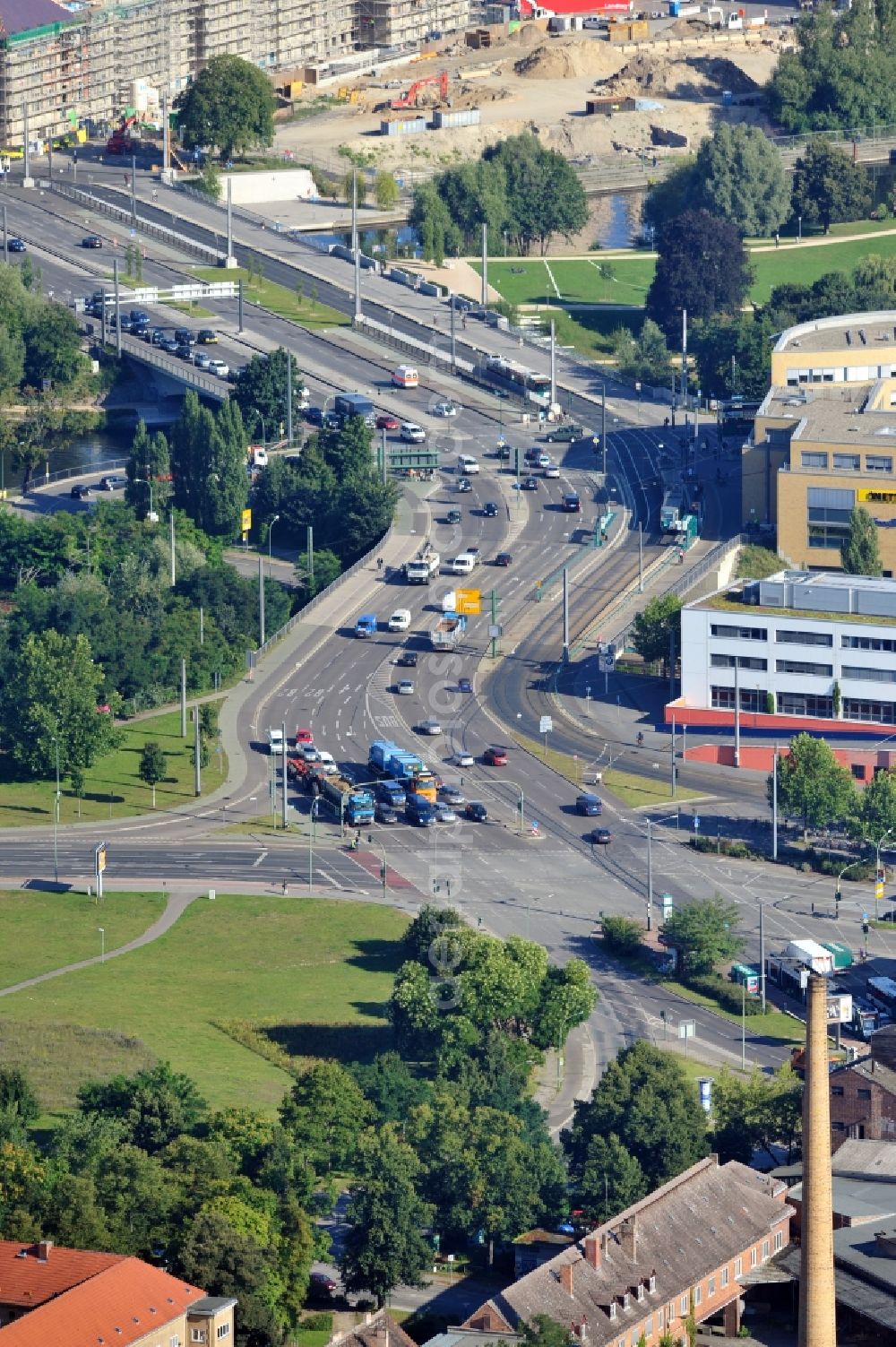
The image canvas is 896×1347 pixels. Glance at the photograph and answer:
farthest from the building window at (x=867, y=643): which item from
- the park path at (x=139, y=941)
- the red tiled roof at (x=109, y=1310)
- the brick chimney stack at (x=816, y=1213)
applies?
the red tiled roof at (x=109, y=1310)

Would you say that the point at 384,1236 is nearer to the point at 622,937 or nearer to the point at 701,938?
the point at 701,938

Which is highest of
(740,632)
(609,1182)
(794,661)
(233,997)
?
(609,1182)

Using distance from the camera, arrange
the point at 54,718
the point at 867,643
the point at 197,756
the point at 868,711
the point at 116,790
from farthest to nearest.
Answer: the point at 868,711
the point at 867,643
the point at 116,790
the point at 197,756
the point at 54,718

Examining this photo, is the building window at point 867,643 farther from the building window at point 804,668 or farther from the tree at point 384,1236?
the tree at point 384,1236

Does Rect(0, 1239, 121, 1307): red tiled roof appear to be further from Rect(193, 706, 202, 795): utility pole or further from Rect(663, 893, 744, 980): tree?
Rect(193, 706, 202, 795): utility pole

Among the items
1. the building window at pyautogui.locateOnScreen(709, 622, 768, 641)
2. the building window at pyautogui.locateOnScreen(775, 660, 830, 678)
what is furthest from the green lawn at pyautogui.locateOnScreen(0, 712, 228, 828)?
the building window at pyautogui.locateOnScreen(775, 660, 830, 678)

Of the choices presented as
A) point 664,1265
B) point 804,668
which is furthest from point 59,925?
point 664,1265

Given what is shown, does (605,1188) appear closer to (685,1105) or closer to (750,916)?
(685,1105)
